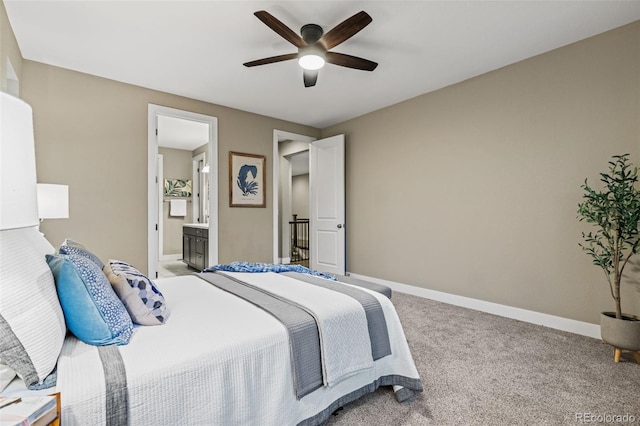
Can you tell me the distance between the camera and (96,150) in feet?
11.4

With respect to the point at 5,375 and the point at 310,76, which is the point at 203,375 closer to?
the point at 5,375

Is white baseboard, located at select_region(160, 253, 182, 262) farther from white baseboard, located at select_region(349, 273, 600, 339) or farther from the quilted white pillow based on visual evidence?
the quilted white pillow

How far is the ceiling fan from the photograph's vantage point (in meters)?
2.15

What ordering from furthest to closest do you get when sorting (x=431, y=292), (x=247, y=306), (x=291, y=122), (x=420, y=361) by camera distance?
(x=291, y=122)
(x=431, y=292)
(x=420, y=361)
(x=247, y=306)

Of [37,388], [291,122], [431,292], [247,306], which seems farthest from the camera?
[291,122]

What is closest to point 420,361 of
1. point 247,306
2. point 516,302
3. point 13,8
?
point 247,306

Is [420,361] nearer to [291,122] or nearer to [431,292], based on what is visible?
[431,292]

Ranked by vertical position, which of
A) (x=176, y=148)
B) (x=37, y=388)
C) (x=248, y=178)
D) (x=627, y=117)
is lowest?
(x=37, y=388)

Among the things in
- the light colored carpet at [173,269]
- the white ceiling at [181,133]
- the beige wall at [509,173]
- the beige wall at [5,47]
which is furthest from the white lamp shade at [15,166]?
the light colored carpet at [173,269]

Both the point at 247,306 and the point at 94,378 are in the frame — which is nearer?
the point at 94,378

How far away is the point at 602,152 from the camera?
2.69m

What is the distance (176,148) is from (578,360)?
296 inches

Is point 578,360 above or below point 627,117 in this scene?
below

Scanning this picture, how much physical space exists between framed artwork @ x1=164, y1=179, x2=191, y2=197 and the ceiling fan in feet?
16.8
